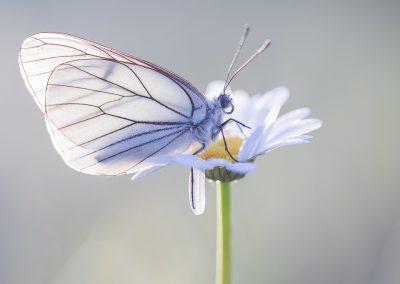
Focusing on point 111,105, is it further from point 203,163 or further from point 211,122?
point 203,163

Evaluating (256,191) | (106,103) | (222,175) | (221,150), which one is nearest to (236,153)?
(221,150)

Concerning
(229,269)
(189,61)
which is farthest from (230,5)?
(229,269)

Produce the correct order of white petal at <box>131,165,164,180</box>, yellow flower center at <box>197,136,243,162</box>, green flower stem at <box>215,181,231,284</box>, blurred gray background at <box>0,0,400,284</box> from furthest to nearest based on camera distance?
blurred gray background at <box>0,0,400,284</box>, yellow flower center at <box>197,136,243,162</box>, white petal at <box>131,165,164,180</box>, green flower stem at <box>215,181,231,284</box>

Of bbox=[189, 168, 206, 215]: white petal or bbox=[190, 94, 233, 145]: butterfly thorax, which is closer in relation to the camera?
bbox=[189, 168, 206, 215]: white petal

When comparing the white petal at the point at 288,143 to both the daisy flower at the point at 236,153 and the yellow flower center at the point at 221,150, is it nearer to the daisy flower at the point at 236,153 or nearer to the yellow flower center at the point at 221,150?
the daisy flower at the point at 236,153

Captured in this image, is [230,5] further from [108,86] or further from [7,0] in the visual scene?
[108,86]

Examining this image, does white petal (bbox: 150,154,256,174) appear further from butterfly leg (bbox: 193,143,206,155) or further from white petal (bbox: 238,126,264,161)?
butterfly leg (bbox: 193,143,206,155)

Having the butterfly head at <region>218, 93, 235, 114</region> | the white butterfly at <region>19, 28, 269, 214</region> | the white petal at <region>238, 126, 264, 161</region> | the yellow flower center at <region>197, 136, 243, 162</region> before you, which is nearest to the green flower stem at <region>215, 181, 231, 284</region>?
the white petal at <region>238, 126, 264, 161</region>

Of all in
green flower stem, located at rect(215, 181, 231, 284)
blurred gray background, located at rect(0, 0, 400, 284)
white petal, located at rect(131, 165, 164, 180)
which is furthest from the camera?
blurred gray background, located at rect(0, 0, 400, 284)
